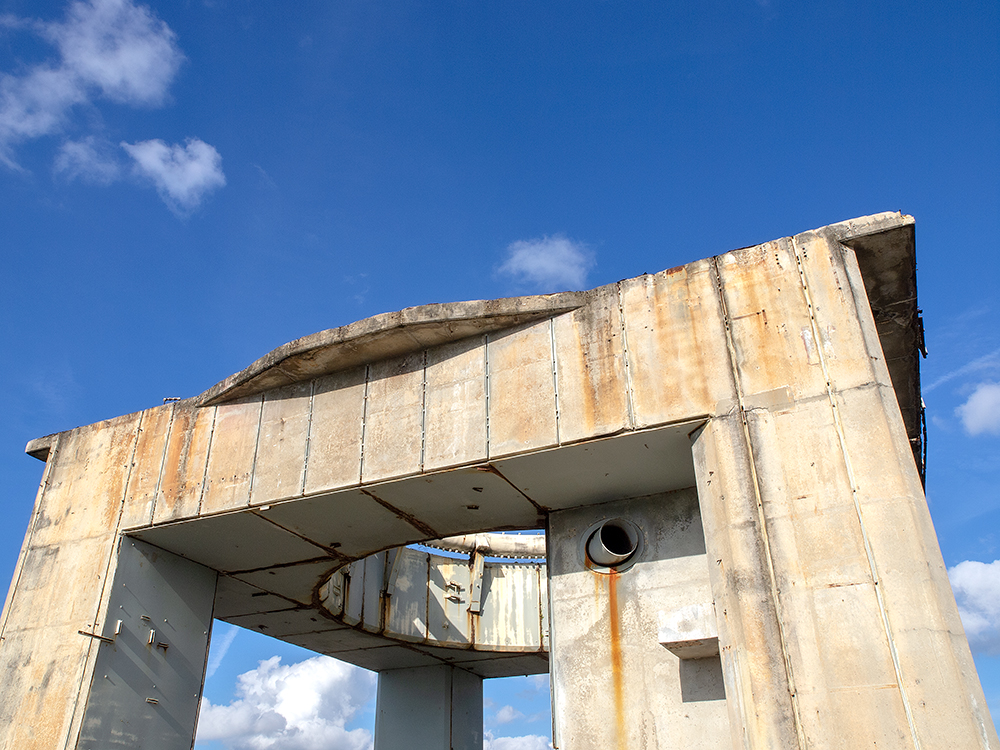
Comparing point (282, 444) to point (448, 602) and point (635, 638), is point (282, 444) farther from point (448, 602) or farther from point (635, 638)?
point (448, 602)

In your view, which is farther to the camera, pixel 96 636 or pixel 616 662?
pixel 96 636

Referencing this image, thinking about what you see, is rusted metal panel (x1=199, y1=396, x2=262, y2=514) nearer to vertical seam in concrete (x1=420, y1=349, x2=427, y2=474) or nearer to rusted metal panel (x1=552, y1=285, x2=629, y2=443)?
vertical seam in concrete (x1=420, y1=349, x2=427, y2=474)

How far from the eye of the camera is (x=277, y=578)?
611 inches

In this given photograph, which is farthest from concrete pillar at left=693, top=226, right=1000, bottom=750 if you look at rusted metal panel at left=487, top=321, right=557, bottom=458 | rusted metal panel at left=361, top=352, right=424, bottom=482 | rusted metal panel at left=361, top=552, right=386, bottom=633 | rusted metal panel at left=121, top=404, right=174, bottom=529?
rusted metal panel at left=361, top=552, right=386, bottom=633

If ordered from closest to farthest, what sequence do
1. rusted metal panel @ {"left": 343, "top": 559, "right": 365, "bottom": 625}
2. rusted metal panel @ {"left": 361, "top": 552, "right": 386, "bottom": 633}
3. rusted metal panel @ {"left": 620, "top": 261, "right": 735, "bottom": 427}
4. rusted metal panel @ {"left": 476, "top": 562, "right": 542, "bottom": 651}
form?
rusted metal panel @ {"left": 620, "top": 261, "right": 735, "bottom": 427} < rusted metal panel @ {"left": 343, "top": 559, "right": 365, "bottom": 625} < rusted metal panel @ {"left": 361, "top": 552, "right": 386, "bottom": 633} < rusted metal panel @ {"left": 476, "top": 562, "right": 542, "bottom": 651}

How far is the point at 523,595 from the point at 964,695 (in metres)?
14.9

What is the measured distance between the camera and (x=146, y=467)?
13977 mm

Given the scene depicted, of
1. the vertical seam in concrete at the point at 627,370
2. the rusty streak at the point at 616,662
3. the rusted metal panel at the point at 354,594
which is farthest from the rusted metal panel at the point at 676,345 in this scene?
the rusted metal panel at the point at 354,594

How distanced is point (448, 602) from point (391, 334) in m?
11.5

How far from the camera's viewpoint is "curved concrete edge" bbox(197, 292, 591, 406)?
37.9 feet

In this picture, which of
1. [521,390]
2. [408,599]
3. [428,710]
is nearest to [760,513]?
[521,390]

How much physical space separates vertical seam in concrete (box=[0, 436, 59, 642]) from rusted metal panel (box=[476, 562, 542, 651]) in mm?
11179

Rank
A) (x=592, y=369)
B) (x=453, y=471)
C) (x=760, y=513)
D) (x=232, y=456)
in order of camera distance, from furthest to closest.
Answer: (x=232, y=456) < (x=453, y=471) < (x=592, y=369) < (x=760, y=513)

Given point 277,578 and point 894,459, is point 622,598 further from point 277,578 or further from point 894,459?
point 277,578
